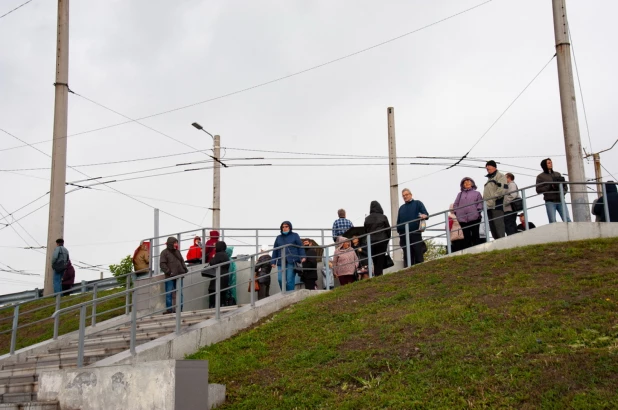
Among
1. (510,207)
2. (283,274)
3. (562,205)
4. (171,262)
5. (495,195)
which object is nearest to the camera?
(283,274)

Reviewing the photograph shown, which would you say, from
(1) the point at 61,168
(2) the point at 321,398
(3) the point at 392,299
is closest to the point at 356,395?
(2) the point at 321,398

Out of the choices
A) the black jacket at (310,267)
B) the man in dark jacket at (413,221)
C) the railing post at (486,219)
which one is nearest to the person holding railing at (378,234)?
the man in dark jacket at (413,221)

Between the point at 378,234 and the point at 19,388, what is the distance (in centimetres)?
789

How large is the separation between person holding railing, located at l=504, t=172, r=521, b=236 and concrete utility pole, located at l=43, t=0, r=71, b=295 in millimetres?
11482

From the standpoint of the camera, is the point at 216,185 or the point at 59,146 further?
the point at 216,185

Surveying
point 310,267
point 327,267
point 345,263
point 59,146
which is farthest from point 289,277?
point 59,146

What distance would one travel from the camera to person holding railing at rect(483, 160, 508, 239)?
15242 mm

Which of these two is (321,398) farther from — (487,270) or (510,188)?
(510,188)

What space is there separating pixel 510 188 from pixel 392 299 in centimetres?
449

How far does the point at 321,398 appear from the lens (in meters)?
8.60

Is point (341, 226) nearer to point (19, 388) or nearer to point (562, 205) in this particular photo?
point (562, 205)

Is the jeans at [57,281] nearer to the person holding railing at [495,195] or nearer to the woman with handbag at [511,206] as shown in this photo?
the person holding railing at [495,195]

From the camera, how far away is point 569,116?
15.4m

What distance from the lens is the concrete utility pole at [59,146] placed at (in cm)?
1939
